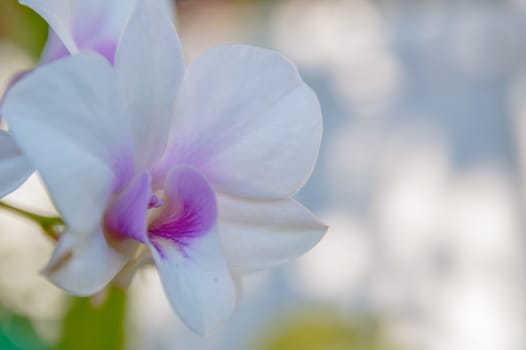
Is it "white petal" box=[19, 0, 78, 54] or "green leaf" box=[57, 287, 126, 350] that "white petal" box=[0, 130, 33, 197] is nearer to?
"white petal" box=[19, 0, 78, 54]

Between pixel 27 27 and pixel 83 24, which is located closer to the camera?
pixel 83 24

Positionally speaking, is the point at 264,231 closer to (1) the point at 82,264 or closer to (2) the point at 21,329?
(1) the point at 82,264

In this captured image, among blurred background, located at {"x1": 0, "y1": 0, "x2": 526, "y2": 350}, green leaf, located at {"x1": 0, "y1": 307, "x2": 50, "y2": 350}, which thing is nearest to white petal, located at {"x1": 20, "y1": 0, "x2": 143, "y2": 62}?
green leaf, located at {"x1": 0, "y1": 307, "x2": 50, "y2": 350}

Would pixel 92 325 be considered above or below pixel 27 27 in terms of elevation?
below

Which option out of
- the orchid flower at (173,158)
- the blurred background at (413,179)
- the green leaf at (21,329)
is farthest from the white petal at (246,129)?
the blurred background at (413,179)

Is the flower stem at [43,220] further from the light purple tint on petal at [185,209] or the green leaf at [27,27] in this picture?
the green leaf at [27,27]

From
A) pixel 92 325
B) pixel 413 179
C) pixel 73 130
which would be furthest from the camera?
pixel 413 179

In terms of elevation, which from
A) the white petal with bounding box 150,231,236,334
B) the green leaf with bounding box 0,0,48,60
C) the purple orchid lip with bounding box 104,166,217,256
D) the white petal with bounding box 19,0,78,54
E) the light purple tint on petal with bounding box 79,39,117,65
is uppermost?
the green leaf with bounding box 0,0,48,60

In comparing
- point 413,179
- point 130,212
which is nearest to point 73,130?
point 130,212
